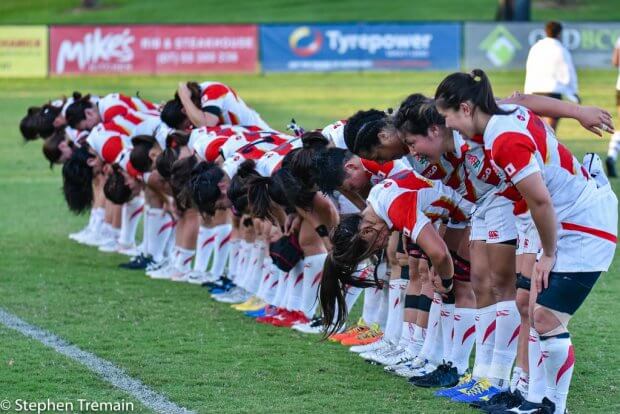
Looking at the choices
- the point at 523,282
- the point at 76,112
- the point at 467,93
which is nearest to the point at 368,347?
the point at 523,282

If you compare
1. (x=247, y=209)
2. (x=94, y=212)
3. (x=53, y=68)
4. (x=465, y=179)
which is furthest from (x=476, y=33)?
(x=465, y=179)

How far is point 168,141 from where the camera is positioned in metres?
10.6

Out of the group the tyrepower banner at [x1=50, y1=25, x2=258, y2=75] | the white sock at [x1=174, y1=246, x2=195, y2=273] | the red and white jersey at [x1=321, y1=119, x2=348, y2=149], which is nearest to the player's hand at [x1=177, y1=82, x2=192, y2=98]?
the white sock at [x1=174, y1=246, x2=195, y2=273]

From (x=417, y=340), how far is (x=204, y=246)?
3.54 meters

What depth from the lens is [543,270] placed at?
5660 millimetres

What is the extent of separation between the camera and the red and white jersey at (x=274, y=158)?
8547 mm

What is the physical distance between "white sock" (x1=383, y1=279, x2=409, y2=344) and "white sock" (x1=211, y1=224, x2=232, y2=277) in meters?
2.85

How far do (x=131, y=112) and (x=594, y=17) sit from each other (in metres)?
33.4

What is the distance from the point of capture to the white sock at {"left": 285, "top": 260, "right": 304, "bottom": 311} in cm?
877

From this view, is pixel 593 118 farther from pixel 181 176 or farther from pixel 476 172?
pixel 181 176

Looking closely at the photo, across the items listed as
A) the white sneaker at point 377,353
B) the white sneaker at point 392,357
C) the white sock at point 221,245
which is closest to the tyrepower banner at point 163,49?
the white sock at point 221,245

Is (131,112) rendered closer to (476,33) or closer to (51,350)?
(51,350)

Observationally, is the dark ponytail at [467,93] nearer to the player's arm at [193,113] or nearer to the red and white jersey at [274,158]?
the red and white jersey at [274,158]

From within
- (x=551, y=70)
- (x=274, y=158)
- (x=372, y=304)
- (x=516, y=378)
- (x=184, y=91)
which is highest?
(x=551, y=70)
